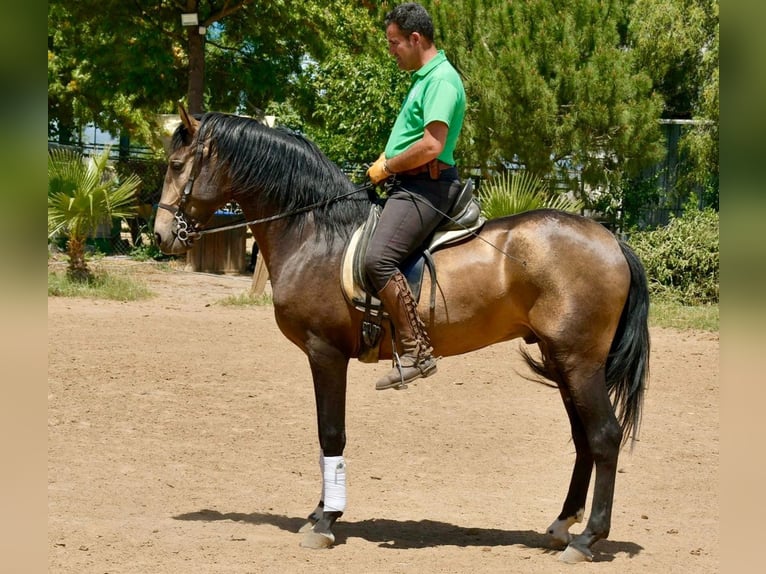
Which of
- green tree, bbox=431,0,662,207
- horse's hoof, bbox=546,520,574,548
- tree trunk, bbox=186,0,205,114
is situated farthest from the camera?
tree trunk, bbox=186,0,205,114

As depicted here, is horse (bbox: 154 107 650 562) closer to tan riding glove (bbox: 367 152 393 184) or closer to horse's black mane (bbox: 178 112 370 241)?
horse's black mane (bbox: 178 112 370 241)

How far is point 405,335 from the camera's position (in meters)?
5.24

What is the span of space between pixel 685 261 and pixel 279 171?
37.9 ft

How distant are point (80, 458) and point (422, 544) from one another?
9.93 feet

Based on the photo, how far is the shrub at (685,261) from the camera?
1549 centimetres

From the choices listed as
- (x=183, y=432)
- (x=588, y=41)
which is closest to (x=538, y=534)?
(x=183, y=432)

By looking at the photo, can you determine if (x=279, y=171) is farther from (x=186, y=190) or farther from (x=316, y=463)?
(x=316, y=463)

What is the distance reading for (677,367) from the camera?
36.3ft

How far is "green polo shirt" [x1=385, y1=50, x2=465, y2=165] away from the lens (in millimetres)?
5059

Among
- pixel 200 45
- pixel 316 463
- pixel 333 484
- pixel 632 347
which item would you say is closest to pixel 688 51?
pixel 200 45

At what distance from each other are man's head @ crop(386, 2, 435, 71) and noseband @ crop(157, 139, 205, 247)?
4.28 ft

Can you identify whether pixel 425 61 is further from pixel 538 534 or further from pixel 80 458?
pixel 80 458

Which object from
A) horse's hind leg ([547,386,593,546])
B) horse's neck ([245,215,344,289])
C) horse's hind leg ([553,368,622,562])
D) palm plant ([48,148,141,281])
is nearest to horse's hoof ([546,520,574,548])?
horse's hind leg ([547,386,593,546])

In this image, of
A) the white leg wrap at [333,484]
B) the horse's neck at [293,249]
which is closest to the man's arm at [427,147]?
the horse's neck at [293,249]
